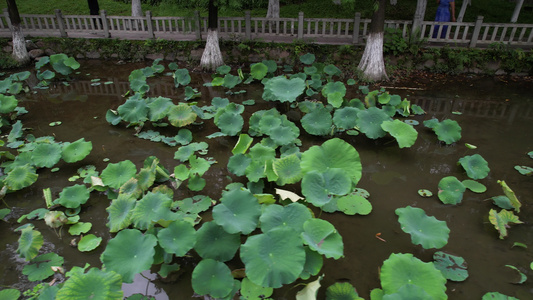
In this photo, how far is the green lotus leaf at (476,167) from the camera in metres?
4.45

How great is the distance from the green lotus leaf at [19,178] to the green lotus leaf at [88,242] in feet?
4.27

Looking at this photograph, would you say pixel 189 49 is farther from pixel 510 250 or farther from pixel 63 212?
pixel 510 250

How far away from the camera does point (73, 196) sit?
4.06 metres

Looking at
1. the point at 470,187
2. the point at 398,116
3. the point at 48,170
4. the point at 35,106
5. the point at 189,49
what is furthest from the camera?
the point at 189,49

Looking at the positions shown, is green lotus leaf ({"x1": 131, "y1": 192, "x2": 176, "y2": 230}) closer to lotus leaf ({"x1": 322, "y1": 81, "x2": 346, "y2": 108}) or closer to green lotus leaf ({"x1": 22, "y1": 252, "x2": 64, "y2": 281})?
green lotus leaf ({"x1": 22, "y1": 252, "x2": 64, "y2": 281})

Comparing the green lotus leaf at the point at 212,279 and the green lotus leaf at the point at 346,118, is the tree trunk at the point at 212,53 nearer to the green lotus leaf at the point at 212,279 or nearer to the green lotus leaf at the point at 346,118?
the green lotus leaf at the point at 346,118

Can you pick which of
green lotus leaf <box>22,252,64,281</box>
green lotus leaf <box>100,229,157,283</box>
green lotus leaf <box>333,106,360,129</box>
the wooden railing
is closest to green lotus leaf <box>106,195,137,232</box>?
green lotus leaf <box>100,229,157,283</box>

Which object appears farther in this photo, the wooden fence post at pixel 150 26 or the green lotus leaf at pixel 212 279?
the wooden fence post at pixel 150 26

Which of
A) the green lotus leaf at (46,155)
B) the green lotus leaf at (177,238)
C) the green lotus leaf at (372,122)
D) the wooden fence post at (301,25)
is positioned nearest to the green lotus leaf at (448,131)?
the green lotus leaf at (372,122)

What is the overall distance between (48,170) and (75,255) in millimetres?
1968

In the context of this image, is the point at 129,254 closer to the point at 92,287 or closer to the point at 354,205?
the point at 92,287

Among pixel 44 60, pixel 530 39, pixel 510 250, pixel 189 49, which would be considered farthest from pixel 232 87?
pixel 530 39

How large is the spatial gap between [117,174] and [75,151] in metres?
0.97

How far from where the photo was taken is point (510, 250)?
3523 mm
